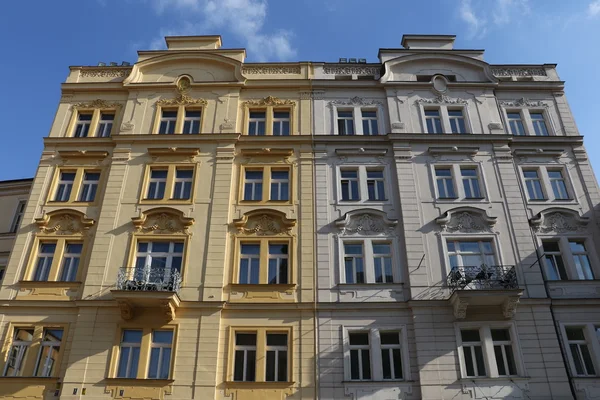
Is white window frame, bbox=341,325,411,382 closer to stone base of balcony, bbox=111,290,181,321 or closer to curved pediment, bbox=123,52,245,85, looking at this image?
stone base of balcony, bbox=111,290,181,321

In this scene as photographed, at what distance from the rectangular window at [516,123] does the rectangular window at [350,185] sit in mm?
7456

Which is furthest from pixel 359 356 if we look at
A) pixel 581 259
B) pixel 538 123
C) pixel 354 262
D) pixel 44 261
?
pixel 538 123

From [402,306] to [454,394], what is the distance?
329 centimetres

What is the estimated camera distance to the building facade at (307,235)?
1781cm

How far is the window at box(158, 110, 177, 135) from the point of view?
23484 millimetres

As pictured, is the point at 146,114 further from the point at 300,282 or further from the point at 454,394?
the point at 454,394

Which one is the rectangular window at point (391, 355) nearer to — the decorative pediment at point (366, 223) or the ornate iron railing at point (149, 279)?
the decorative pediment at point (366, 223)

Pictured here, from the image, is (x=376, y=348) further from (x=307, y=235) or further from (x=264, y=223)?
(x=264, y=223)

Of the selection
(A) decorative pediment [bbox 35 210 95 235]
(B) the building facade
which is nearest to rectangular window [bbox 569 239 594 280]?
(B) the building facade

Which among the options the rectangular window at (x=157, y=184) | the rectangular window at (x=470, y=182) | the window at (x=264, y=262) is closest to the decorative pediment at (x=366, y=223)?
the window at (x=264, y=262)

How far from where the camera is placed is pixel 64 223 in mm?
20875

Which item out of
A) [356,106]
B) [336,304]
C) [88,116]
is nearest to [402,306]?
[336,304]

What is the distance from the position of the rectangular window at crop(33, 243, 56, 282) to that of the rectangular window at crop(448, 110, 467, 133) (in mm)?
17246

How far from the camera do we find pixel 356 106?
953 inches
